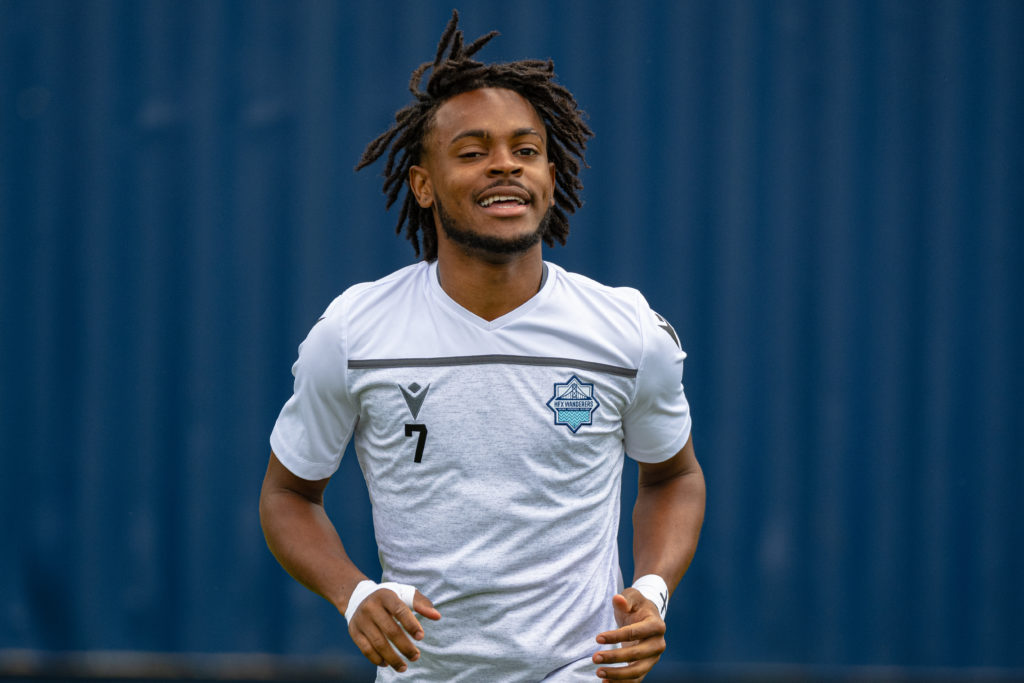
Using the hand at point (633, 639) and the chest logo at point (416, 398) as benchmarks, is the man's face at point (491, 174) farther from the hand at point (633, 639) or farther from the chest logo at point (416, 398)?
the hand at point (633, 639)

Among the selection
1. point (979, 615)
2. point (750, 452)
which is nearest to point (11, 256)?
point (750, 452)

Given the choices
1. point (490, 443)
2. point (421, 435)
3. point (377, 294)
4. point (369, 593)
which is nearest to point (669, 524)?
point (490, 443)

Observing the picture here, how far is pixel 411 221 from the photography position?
99.7 inches

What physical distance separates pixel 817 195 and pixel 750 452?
3.73 feet

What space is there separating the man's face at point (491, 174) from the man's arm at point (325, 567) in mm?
641

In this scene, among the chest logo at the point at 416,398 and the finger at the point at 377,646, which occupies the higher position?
the chest logo at the point at 416,398

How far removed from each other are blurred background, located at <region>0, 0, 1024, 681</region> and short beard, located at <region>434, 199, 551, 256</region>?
2213 mm

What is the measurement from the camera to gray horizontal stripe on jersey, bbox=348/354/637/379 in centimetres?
209

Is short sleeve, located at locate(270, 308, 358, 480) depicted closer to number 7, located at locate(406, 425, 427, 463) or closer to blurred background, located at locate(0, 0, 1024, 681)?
number 7, located at locate(406, 425, 427, 463)

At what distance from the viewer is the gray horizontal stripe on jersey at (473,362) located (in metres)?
2.09

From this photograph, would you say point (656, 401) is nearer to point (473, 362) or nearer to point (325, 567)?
point (473, 362)

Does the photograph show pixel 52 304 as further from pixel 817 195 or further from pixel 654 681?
pixel 817 195

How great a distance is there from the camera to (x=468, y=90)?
223 cm

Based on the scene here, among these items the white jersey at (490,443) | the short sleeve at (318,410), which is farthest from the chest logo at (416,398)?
the short sleeve at (318,410)
